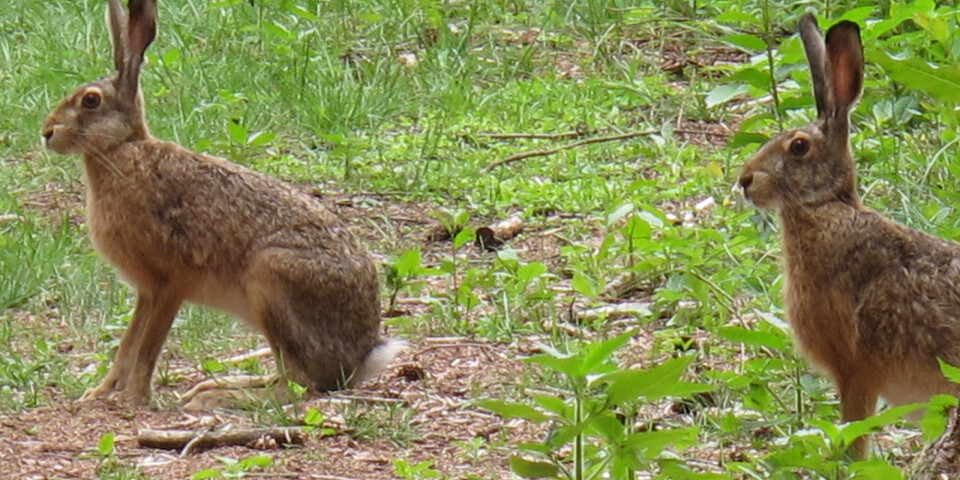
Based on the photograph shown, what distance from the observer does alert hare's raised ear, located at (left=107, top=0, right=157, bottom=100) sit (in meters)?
6.07

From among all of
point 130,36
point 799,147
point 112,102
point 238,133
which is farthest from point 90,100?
point 799,147

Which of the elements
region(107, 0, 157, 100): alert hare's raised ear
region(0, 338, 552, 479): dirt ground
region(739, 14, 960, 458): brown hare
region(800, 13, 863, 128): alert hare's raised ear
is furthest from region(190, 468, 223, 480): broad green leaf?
region(800, 13, 863, 128): alert hare's raised ear

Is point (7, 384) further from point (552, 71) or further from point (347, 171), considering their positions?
point (552, 71)

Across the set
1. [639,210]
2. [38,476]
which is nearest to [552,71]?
[639,210]

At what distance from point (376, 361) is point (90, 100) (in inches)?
51.7

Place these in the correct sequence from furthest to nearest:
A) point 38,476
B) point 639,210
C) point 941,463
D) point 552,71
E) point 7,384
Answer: point 552,71 → point 639,210 → point 7,384 → point 38,476 → point 941,463

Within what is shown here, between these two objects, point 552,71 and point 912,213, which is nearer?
point 912,213

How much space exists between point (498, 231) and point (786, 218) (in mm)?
2277

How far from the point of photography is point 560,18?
31.5 feet

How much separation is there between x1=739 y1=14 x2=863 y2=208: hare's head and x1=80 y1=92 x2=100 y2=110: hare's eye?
2.30 m

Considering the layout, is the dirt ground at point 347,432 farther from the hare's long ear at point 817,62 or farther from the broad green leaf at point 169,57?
the broad green leaf at point 169,57

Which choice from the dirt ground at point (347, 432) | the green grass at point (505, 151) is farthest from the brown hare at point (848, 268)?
the dirt ground at point (347, 432)

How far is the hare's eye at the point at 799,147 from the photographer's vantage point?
517 cm

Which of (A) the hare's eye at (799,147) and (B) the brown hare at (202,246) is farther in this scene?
(B) the brown hare at (202,246)
